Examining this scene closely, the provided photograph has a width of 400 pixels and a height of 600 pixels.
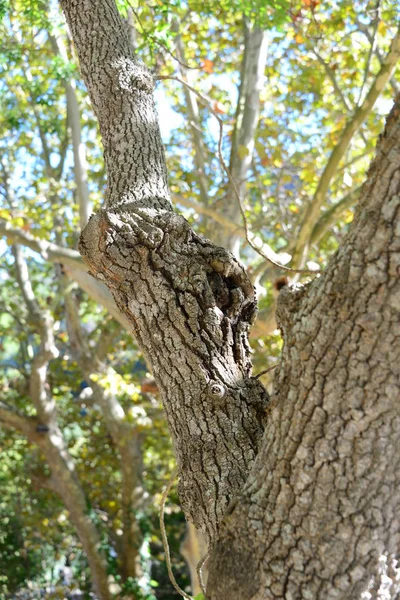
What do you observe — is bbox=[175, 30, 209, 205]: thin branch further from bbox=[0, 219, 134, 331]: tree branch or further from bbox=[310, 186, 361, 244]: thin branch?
bbox=[0, 219, 134, 331]: tree branch

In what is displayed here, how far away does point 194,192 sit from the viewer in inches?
305

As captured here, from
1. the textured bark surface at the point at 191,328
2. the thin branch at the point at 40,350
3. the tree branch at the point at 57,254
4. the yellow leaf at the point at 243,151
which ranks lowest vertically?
the textured bark surface at the point at 191,328

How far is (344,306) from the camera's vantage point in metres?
1.42

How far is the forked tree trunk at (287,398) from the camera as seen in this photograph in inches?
54.7

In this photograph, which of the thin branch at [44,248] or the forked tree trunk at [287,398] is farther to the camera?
the thin branch at [44,248]

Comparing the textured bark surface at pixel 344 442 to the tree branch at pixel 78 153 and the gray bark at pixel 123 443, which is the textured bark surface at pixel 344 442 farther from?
the gray bark at pixel 123 443

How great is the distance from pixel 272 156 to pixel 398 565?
617cm

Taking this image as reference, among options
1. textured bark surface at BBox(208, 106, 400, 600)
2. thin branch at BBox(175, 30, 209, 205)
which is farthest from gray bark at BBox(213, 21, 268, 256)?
textured bark surface at BBox(208, 106, 400, 600)

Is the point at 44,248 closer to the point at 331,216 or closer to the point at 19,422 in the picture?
the point at 331,216

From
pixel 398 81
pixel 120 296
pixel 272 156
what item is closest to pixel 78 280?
pixel 272 156

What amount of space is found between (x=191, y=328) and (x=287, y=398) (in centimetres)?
50

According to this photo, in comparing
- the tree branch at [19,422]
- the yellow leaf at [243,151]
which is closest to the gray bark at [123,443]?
the tree branch at [19,422]

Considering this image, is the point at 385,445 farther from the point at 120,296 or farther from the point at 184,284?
the point at 120,296

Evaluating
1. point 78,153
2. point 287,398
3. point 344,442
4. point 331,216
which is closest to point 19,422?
point 78,153
